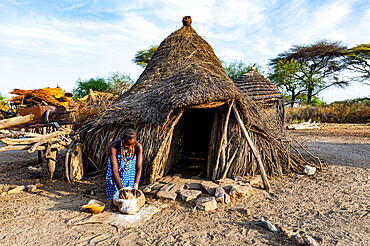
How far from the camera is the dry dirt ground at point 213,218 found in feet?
8.75

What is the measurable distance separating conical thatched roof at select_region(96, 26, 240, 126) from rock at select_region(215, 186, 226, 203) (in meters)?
1.61

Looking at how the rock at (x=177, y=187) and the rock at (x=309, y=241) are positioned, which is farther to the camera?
the rock at (x=177, y=187)

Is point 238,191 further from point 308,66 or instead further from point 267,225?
point 308,66

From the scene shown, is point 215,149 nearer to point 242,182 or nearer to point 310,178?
point 242,182

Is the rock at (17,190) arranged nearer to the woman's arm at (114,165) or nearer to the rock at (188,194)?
the woman's arm at (114,165)

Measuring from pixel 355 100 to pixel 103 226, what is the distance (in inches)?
937

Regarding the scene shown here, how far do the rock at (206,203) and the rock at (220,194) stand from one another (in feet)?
0.47

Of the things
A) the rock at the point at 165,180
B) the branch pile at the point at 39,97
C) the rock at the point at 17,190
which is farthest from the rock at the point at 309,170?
the branch pile at the point at 39,97

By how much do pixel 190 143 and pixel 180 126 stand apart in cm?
141

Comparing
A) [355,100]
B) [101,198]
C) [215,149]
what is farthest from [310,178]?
Answer: [355,100]

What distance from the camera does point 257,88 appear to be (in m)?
8.80

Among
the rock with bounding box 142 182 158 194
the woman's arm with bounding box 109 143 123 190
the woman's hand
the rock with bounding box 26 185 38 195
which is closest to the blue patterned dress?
the woman's arm with bounding box 109 143 123 190

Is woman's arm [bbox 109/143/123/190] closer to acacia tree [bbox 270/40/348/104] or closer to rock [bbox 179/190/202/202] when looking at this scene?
rock [bbox 179/190/202/202]

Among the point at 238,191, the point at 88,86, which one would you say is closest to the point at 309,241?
the point at 238,191
